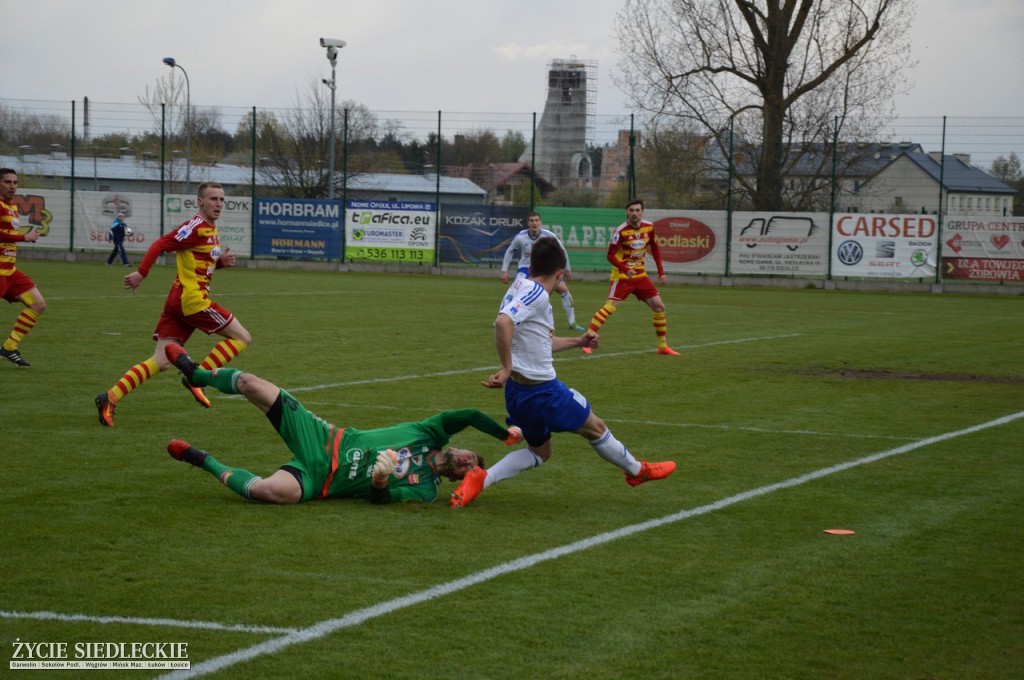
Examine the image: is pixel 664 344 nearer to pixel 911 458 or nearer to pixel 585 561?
pixel 911 458

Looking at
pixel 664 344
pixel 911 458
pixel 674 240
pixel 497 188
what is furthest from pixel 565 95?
pixel 911 458

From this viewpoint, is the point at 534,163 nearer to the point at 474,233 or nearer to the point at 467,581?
the point at 474,233

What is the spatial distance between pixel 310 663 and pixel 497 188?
140 ft

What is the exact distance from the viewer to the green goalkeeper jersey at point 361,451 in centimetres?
664

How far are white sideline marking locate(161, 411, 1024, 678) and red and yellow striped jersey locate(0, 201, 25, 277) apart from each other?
9553 millimetres

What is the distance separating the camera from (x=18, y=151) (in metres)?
52.4

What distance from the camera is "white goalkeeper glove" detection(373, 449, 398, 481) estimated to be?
6.71m

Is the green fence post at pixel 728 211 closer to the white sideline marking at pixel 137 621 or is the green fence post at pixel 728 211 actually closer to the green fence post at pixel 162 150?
the green fence post at pixel 162 150

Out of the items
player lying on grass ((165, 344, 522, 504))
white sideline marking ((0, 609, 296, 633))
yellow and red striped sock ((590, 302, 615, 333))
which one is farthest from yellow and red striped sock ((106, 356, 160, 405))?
yellow and red striped sock ((590, 302, 615, 333))

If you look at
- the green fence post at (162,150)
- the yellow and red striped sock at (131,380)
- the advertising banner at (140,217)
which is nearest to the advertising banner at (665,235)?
the advertising banner at (140,217)

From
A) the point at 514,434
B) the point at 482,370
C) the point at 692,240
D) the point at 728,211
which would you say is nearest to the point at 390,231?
the point at 692,240

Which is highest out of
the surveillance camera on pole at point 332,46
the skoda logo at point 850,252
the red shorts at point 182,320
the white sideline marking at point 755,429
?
the surveillance camera on pole at point 332,46

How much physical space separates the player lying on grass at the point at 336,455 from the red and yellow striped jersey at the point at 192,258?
3.33 meters

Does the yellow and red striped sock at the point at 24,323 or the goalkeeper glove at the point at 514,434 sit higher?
the yellow and red striped sock at the point at 24,323
